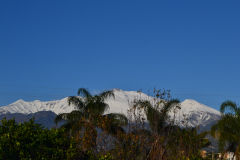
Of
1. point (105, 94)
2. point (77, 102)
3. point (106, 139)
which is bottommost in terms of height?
point (106, 139)

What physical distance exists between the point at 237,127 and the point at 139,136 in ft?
44.9

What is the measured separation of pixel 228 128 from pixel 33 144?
2102 cm

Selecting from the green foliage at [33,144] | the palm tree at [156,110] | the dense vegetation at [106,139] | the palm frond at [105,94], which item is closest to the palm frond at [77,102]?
the dense vegetation at [106,139]

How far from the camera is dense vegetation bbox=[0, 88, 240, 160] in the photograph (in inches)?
527

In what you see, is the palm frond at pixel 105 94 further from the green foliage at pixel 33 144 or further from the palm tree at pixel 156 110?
the green foliage at pixel 33 144

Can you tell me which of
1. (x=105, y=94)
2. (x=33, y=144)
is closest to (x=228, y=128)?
(x=105, y=94)

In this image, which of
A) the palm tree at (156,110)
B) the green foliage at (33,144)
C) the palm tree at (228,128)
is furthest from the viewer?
the palm tree at (228,128)

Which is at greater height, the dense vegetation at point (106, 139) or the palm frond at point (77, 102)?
the palm frond at point (77, 102)

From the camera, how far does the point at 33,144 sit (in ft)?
43.8

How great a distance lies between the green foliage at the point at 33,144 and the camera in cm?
1318

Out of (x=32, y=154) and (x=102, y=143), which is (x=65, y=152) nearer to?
(x=32, y=154)

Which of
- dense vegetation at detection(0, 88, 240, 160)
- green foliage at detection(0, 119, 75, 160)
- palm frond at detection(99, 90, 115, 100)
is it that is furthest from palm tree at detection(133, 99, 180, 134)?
green foliage at detection(0, 119, 75, 160)

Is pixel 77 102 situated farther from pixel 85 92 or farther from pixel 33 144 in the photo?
pixel 33 144

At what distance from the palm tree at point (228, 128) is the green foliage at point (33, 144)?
64.1 feet
